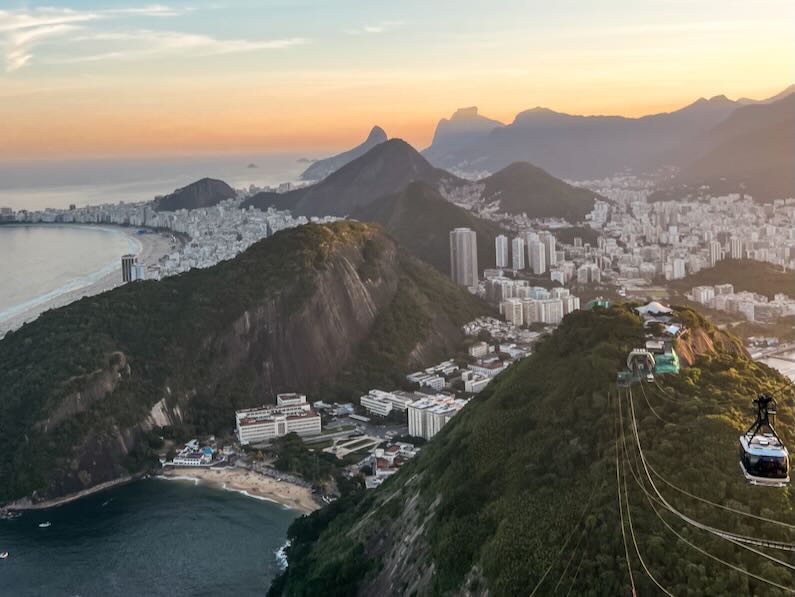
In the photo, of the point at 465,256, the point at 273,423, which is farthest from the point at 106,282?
the point at 273,423

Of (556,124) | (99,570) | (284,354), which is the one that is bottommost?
(99,570)

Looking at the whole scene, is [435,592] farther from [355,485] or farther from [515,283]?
[515,283]

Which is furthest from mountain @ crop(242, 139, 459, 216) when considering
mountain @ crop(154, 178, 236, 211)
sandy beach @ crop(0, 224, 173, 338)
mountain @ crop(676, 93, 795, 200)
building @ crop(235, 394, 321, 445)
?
building @ crop(235, 394, 321, 445)

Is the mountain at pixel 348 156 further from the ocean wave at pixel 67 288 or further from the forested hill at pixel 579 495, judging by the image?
the forested hill at pixel 579 495

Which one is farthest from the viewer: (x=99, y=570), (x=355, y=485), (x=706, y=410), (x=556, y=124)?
(x=556, y=124)

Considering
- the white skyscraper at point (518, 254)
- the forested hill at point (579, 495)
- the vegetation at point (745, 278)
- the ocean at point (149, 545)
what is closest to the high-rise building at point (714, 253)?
the vegetation at point (745, 278)

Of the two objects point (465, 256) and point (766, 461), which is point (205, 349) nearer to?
point (465, 256)

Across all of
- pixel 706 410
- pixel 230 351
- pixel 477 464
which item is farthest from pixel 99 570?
pixel 706 410

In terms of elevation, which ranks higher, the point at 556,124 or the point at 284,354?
the point at 556,124
